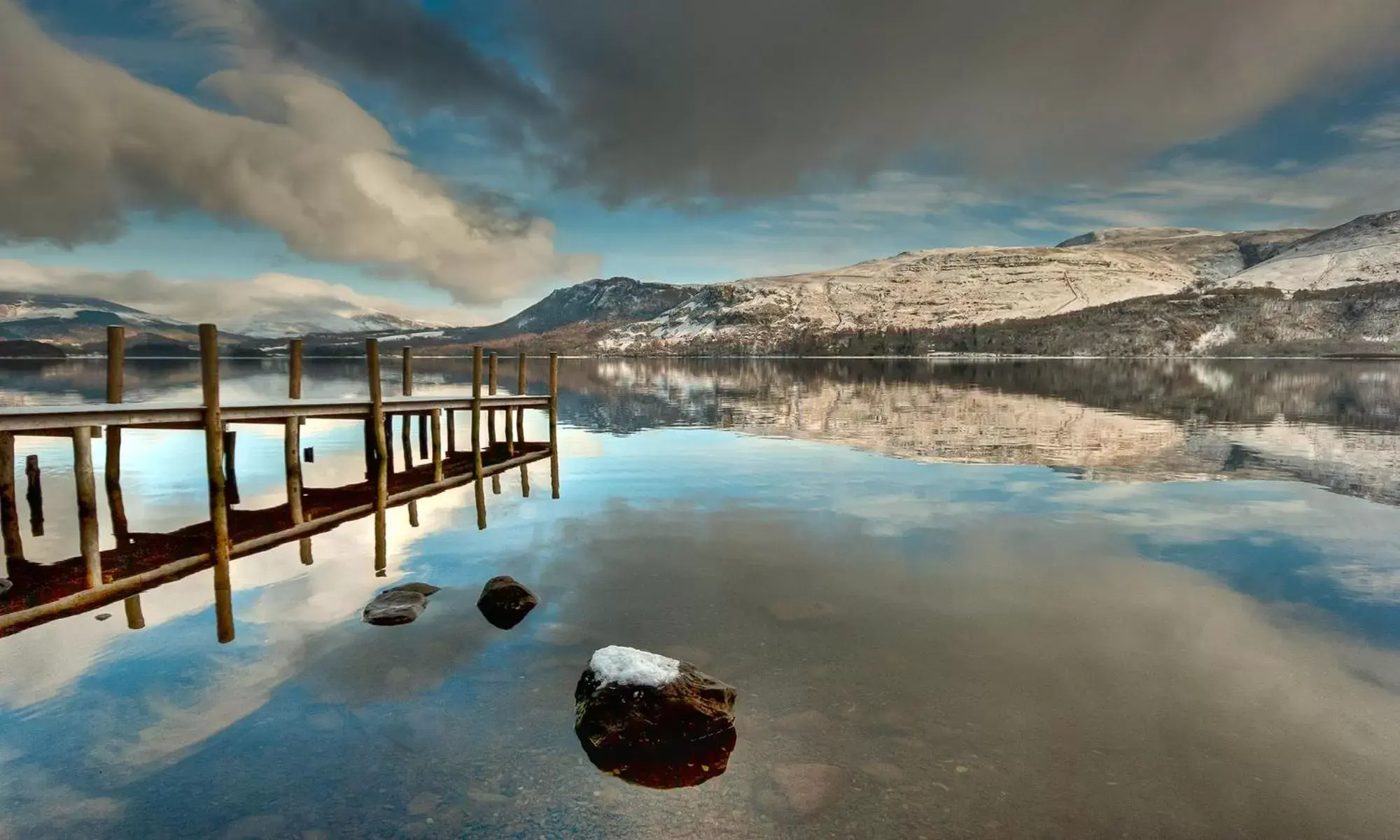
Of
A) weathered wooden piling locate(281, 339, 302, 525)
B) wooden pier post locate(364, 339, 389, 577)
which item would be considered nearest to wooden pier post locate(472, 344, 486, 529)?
wooden pier post locate(364, 339, 389, 577)

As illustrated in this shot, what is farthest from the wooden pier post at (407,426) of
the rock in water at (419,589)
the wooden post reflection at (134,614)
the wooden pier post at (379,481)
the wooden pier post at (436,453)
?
the rock in water at (419,589)

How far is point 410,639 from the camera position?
10.5 metres

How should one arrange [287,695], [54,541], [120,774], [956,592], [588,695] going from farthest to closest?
[54,541] → [956,592] → [287,695] → [588,695] → [120,774]

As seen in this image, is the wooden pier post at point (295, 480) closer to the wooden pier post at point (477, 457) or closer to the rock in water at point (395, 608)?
the rock in water at point (395, 608)

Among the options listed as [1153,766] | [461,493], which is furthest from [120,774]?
A: [461,493]

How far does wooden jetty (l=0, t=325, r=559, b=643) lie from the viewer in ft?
39.9

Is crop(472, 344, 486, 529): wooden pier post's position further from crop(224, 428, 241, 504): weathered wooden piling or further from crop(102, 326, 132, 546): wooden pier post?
crop(102, 326, 132, 546): wooden pier post

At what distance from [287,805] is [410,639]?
12.3 ft

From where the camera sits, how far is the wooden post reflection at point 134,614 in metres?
11.1

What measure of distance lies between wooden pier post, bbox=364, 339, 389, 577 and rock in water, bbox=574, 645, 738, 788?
7786 millimetres

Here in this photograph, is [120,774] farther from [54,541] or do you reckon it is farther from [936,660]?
[54,541]

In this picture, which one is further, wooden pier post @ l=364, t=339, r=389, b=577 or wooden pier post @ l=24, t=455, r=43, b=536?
wooden pier post @ l=24, t=455, r=43, b=536

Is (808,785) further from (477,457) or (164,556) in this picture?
(477,457)

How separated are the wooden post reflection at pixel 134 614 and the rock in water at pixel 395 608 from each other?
3.35 meters
